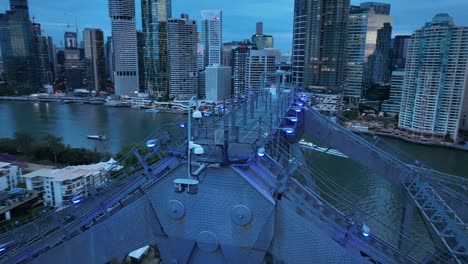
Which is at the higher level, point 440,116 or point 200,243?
point 200,243

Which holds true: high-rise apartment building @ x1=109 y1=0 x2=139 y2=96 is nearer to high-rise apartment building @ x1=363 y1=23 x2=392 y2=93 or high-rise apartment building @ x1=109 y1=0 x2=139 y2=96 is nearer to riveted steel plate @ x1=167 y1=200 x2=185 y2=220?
high-rise apartment building @ x1=363 y1=23 x2=392 y2=93

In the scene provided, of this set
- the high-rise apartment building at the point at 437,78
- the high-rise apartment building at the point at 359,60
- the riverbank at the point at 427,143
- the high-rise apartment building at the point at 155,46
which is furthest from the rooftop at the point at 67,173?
the high-rise apartment building at the point at 155,46

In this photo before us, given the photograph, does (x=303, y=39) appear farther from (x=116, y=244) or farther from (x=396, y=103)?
(x=116, y=244)

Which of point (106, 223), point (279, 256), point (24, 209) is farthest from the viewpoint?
point (24, 209)

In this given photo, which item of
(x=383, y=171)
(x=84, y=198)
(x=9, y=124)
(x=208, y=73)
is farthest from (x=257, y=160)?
(x=208, y=73)

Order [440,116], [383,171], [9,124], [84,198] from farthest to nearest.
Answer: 1. [9,124]
2. [440,116]
3. [383,171]
4. [84,198]

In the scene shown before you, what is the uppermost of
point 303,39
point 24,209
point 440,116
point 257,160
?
point 303,39

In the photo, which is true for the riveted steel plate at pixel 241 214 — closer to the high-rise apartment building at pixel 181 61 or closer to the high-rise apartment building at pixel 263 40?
the high-rise apartment building at pixel 181 61

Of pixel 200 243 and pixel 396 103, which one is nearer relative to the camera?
pixel 200 243
